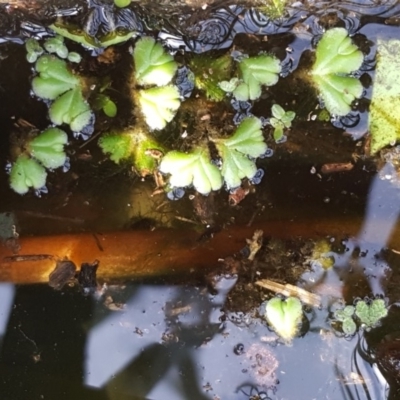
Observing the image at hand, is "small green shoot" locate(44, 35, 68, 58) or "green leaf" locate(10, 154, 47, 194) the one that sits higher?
"small green shoot" locate(44, 35, 68, 58)

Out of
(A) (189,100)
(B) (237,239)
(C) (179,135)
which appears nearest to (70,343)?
(B) (237,239)

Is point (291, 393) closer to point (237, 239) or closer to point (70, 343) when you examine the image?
point (237, 239)

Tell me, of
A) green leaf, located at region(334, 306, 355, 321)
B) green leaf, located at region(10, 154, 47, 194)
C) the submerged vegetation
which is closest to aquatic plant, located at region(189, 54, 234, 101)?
the submerged vegetation

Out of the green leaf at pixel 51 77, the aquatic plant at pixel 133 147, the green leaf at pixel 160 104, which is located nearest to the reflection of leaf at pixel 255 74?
the green leaf at pixel 160 104

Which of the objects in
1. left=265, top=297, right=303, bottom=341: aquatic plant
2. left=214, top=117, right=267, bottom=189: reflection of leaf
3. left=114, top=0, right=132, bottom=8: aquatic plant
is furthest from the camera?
left=265, top=297, right=303, bottom=341: aquatic plant

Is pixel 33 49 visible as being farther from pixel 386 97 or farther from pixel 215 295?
pixel 386 97

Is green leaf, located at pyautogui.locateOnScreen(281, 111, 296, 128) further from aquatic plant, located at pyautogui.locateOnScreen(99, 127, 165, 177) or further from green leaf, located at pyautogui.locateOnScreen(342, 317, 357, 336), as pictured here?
green leaf, located at pyautogui.locateOnScreen(342, 317, 357, 336)

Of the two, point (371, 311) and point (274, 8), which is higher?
point (274, 8)

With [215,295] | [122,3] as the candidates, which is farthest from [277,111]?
[215,295]
